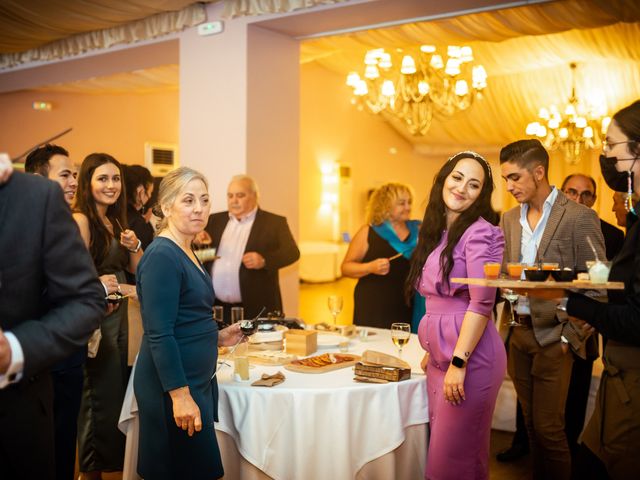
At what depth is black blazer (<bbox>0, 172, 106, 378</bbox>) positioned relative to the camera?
1.42m

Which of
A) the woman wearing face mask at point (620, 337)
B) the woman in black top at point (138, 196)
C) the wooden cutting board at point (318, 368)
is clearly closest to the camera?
the woman wearing face mask at point (620, 337)

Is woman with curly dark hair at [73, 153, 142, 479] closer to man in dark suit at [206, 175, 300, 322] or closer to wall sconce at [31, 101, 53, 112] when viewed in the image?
man in dark suit at [206, 175, 300, 322]

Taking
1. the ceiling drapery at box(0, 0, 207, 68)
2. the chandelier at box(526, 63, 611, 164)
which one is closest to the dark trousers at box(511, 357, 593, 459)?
the ceiling drapery at box(0, 0, 207, 68)

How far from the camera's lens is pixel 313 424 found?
8.04 ft

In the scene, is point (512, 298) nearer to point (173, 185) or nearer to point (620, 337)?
point (620, 337)

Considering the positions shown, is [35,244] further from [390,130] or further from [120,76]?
[390,130]

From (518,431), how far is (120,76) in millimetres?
5892

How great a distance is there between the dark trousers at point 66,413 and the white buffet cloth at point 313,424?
2.40ft

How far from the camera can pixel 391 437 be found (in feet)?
8.29

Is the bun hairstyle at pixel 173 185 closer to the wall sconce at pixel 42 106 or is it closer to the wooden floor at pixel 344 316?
the wooden floor at pixel 344 316

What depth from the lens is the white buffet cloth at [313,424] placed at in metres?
2.45

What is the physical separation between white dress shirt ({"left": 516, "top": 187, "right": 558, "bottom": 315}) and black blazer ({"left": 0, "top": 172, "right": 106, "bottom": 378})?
2.13 m

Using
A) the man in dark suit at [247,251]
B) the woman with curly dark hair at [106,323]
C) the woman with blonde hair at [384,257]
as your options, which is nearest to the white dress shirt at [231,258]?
the man in dark suit at [247,251]

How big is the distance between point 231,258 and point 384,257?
1045mm
